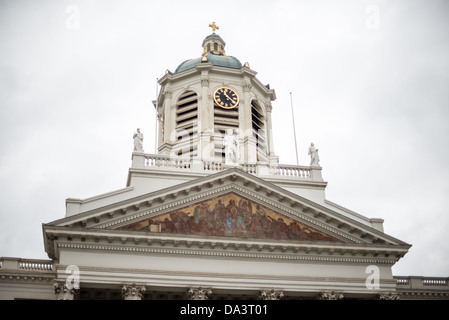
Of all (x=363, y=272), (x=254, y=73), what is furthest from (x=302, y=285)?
(x=254, y=73)

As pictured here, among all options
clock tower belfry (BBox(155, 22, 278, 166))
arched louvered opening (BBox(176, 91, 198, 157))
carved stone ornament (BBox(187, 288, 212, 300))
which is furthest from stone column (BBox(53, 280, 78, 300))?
arched louvered opening (BBox(176, 91, 198, 157))

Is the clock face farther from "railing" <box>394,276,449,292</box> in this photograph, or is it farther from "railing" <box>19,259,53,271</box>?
"railing" <box>19,259,53,271</box>

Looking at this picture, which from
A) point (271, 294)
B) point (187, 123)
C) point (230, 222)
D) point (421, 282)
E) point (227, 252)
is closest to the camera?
point (271, 294)

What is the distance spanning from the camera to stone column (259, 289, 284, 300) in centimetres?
2688

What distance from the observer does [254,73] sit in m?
43.3

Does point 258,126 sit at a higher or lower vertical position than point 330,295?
higher

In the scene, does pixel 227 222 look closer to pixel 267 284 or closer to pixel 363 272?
pixel 267 284

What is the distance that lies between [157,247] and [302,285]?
25.3ft

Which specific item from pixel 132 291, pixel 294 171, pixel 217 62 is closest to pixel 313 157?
pixel 294 171

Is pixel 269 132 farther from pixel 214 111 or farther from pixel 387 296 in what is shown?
pixel 387 296

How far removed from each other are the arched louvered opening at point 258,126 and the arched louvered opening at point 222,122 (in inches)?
68.3

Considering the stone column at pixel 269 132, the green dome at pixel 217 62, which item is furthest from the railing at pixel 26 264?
the green dome at pixel 217 62

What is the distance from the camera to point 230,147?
3431cm

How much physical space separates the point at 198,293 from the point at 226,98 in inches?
743
